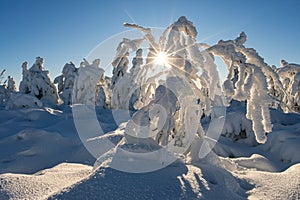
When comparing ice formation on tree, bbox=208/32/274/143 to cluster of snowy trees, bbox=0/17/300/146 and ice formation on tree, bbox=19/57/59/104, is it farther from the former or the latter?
ice formation on tree, bbox=19/57/59/104

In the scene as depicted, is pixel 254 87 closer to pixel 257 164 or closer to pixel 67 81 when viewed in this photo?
pixel 257 164

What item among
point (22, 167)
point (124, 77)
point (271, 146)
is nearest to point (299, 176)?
point (271, 146)

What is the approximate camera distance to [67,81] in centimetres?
2662

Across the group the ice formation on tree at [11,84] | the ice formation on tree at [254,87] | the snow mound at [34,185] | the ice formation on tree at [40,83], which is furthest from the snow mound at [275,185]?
the ice formation on tree at [11,84]

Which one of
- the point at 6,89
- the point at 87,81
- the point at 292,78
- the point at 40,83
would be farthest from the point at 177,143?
the point at 6,89

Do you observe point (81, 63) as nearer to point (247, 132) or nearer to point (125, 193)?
point (247, 132)

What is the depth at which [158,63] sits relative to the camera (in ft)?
15.8

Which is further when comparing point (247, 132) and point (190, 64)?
point (247, 132)

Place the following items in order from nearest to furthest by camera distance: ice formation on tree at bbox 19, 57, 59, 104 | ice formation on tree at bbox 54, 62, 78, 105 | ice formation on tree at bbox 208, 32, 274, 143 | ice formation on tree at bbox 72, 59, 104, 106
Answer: ice formation on tree at bbox 208, 32, 274, 143
ice formation on tree at bbox 72, 59, 104, 106
ice formation on tree at bbox 19, 57, 59, 104
ice formation on tree at bbox 54, 62, 78, 105

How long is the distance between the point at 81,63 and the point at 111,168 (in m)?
20.9

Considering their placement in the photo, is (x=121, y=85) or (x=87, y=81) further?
(x=87, y=81)

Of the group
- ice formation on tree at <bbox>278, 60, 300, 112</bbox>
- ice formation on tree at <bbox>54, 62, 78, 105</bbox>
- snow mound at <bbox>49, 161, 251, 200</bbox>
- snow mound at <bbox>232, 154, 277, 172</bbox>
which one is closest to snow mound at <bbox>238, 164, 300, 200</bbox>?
snow mound at <bbox>49, 161, 251, 200</bbox>

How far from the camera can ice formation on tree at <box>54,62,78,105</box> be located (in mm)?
25391

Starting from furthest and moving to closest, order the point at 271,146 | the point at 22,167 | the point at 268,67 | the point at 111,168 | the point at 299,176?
1. the point at 271,146
2. the point at 22,167
3. the point at 268,67
4. the point at 299,176
5. the point at 111,168
